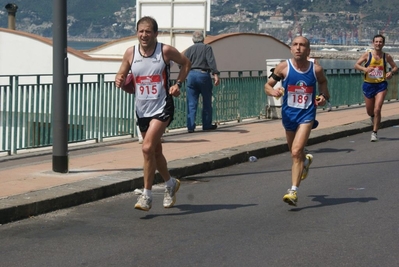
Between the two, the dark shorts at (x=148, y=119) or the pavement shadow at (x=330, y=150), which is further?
the pavement shadow at (x=330, y=150)

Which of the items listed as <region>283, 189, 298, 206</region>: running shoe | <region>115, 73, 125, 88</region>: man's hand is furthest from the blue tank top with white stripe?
<region>115, 73, 125, 88</region>: man's hand

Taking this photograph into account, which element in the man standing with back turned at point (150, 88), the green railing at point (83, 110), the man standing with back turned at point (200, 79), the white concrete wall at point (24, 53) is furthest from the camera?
the white concrete wall at point (24, 53)

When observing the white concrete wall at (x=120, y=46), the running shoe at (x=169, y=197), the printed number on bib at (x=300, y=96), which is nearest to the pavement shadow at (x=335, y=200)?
the printed number on bib at (x=300, y=96)

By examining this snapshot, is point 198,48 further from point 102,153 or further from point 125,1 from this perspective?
point 125,1

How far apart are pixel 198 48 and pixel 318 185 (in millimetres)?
5919

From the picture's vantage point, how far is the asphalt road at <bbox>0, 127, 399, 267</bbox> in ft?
23.4

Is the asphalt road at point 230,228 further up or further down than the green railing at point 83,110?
further down

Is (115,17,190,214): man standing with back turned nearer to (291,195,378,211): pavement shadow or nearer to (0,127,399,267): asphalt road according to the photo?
(0,127,399,267): asphalt road

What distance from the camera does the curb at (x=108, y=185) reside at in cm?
887

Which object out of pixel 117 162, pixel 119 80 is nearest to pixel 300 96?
pixel 119 80

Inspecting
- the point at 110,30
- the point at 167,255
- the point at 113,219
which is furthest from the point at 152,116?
the point at 110,30

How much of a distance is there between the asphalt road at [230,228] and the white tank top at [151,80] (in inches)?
42.1

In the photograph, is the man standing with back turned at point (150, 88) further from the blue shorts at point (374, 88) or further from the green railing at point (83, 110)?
the blue shorts at point (374, 88)

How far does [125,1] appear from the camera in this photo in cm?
10019
